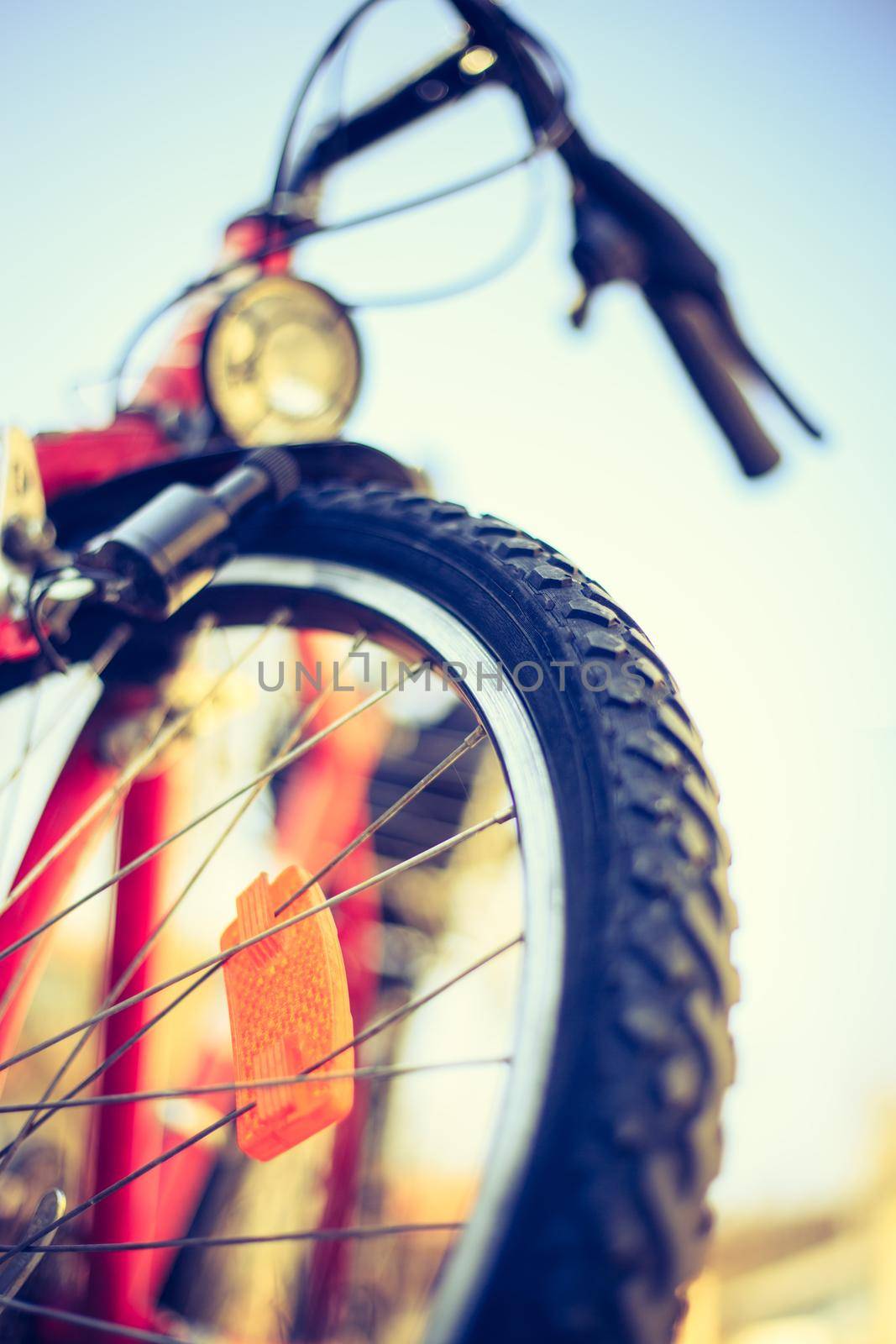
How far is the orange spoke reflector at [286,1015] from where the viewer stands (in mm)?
396

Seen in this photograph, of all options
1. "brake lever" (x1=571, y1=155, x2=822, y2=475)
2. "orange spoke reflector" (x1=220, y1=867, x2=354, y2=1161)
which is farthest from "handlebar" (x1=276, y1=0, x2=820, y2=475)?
"orange spoke reflector" (x1=220, y1=867, x2=354, y2=1161)

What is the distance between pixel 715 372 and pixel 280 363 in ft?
1.60

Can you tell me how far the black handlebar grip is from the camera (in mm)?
749

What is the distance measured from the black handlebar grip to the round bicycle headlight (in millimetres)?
388

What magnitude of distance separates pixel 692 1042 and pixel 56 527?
0.72 metres

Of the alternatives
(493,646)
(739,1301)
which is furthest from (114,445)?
(739,1301)

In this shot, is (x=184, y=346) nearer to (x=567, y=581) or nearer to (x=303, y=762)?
(x=303, y=762)

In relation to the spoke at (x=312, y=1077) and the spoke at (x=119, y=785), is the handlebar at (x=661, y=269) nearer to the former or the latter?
the spoke at (x=119, y=785)

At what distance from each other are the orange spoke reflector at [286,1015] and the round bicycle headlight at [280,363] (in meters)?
0.57

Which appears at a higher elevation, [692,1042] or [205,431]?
[205,431]

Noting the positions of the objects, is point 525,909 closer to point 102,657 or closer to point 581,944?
point 581,944

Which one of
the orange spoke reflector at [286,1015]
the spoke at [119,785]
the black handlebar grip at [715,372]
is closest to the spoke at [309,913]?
the orange spoke reflector at [286,1015]

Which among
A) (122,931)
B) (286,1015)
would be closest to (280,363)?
(122,931)

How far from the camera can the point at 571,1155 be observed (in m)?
0.28
